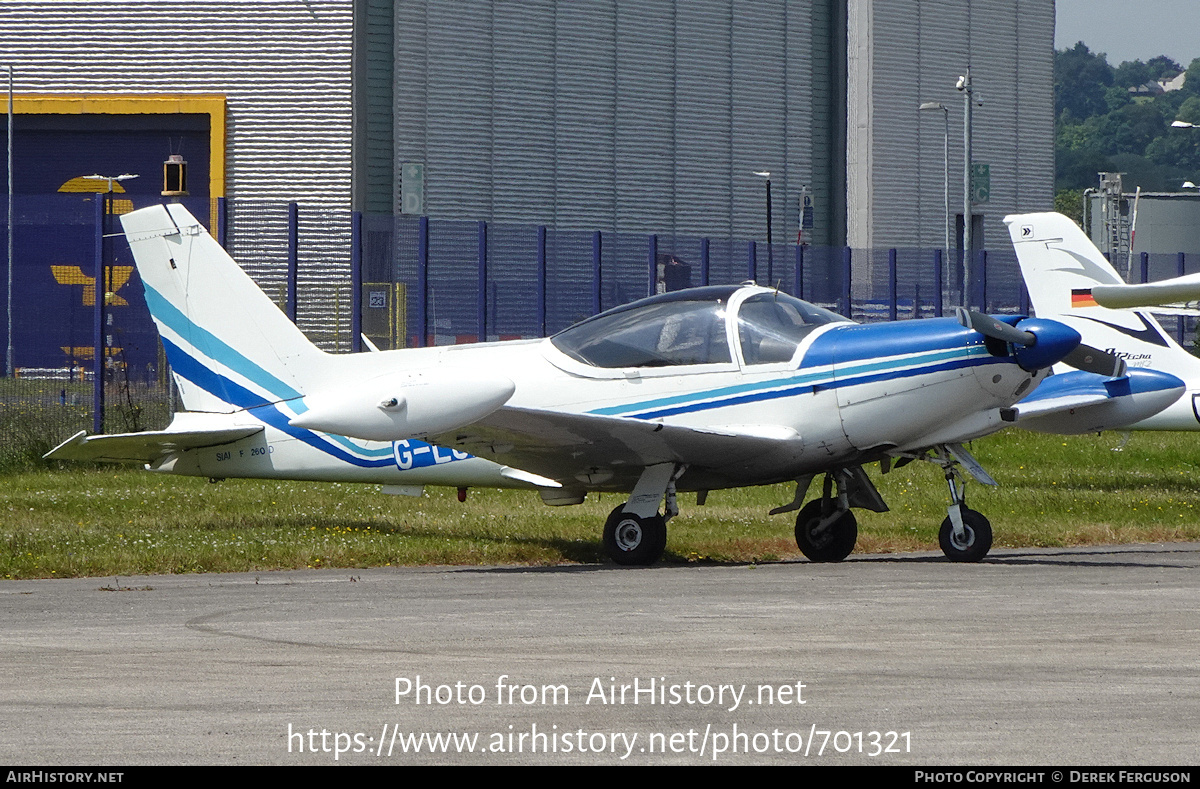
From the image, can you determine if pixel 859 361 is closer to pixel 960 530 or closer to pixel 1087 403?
pixel 960 530

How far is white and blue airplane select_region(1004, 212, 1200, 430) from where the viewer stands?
17.5 metres

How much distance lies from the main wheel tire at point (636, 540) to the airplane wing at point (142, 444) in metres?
3.15

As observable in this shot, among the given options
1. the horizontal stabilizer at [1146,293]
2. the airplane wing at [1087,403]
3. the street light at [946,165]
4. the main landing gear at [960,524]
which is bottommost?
the main landing gear at [960,524]

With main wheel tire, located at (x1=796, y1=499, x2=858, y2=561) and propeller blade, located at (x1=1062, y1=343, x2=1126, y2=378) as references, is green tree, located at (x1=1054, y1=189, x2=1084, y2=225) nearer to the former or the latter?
propeller blade, located at (x1=1062, y1=343, x2=1126, y2=378)

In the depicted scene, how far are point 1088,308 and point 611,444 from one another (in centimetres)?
799

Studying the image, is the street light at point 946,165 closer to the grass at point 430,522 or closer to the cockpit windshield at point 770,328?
the grass at point 430,522

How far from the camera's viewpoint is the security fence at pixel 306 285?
66.5ft

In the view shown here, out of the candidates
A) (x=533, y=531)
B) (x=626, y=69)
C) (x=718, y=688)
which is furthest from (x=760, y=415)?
(x=626, y=69)

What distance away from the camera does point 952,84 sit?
54.2 meters

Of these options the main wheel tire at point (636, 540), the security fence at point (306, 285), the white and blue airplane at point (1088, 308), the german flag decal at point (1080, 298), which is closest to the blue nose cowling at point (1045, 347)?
the main wheel tire at point (636, 540)

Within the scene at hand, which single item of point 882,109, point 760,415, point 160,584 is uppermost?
point 882,109

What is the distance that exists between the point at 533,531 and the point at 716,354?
275 cm

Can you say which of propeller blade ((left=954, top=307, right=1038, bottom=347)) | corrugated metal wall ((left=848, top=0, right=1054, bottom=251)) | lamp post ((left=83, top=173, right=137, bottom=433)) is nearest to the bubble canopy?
propeller blade ((left=954, top=307, right=1038, bottom=347))

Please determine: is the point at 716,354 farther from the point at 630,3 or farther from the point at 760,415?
the point at 630,3
